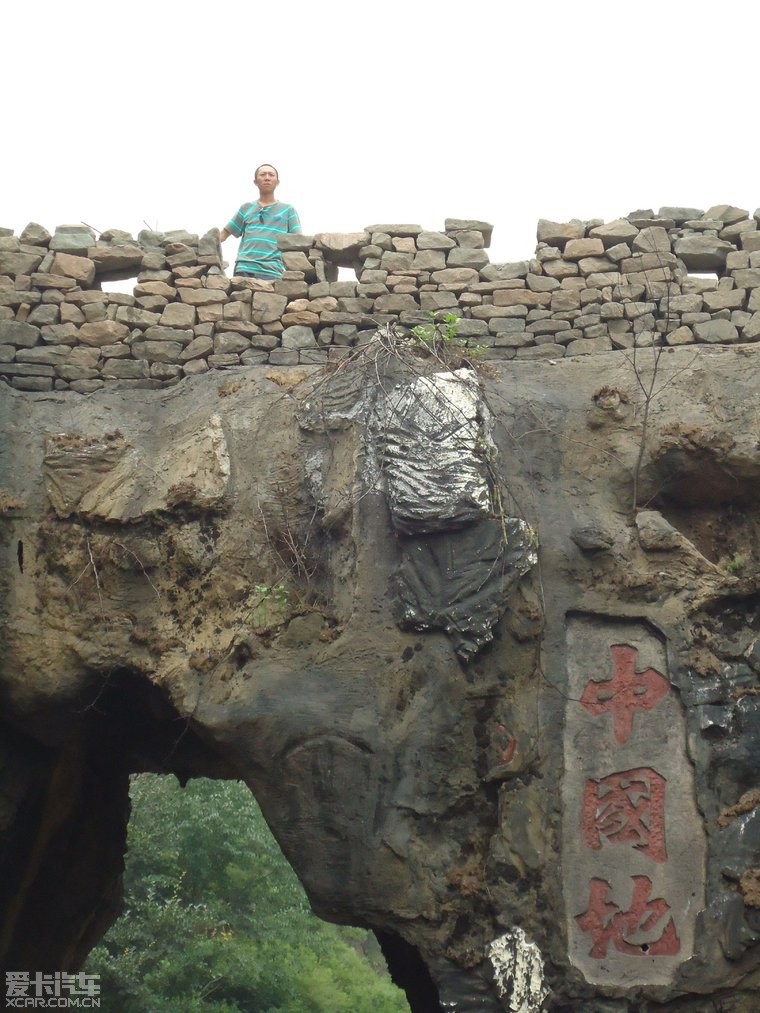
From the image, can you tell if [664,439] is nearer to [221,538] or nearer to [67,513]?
[221,538]

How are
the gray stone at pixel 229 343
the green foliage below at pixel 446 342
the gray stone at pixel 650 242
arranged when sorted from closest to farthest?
1. the green foliage below at pixel 446 342
2. the gray stone at pixel 650 242
3. the gray stone at pixel 229 343

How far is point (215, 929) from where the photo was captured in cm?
1199

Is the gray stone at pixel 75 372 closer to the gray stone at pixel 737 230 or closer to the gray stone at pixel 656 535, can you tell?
the gray stone at pixel 656 535

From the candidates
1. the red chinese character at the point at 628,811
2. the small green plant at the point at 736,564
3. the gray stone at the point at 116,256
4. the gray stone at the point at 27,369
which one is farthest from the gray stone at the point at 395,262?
the red chinese character at the point at 628,811

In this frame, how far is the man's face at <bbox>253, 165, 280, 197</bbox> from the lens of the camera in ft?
26.2

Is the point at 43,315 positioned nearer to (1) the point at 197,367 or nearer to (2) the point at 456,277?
(1) the point at 197,367

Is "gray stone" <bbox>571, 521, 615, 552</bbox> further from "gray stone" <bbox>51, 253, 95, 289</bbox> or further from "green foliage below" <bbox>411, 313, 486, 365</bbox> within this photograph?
"gray stone" <bbox>51, 253, 95, 289</bbox>

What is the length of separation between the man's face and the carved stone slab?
11.4ft

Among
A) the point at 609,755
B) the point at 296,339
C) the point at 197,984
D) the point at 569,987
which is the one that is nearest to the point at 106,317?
the point at 296,339

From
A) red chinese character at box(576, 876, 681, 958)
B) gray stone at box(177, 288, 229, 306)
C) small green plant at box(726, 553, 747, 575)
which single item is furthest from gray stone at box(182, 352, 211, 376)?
red chinese character at box(576, 876, 681, 958)

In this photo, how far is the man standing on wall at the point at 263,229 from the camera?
7.74 meters

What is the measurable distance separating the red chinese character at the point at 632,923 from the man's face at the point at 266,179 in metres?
4.66

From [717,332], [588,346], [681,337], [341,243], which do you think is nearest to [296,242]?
[341,243]

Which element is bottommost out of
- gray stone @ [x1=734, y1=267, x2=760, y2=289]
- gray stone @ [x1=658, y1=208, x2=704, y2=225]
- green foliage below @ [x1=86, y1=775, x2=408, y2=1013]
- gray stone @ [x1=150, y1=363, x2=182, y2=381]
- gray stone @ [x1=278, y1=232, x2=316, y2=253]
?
green foliage below @ [x1=86, y1=775, x2=408, y2=1013]
